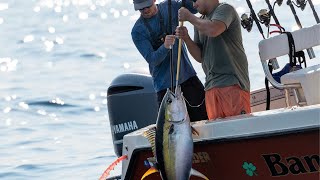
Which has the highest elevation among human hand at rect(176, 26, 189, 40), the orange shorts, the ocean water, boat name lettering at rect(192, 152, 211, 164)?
human hand at rect(176, 26, 189, 40)

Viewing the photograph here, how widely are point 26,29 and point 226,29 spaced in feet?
74.3

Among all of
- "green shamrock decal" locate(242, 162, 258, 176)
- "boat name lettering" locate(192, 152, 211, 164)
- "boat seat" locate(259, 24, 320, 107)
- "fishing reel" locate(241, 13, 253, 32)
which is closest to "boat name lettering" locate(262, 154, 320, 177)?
"green shamrock decal" locate(242, 162, 258, 176)

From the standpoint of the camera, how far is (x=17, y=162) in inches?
537

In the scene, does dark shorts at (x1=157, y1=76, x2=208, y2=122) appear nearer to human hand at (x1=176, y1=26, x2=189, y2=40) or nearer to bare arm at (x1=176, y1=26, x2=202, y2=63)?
bare arm at (x1=176, y1=26, x2=202, y2=63)

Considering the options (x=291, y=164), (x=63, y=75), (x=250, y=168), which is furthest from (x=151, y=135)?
(x=63, y=75)

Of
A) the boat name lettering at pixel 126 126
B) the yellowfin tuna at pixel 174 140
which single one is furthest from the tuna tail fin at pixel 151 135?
the boat name lettering at pixel 126 126

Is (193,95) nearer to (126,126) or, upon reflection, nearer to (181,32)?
(181,32)

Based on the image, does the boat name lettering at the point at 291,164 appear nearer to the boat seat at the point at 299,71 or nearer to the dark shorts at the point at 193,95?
the boat seat at the point at 299,71

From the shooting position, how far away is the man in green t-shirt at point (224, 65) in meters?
6.79

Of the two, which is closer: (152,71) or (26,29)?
(152,71)

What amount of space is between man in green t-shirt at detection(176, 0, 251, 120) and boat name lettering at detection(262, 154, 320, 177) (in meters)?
0.64

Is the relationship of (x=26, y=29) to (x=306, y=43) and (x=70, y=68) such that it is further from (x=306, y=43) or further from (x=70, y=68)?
(x=306, y=43)

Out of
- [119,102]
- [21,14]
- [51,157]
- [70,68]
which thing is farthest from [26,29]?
[119,102]

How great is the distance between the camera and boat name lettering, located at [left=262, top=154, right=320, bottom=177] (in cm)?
613
